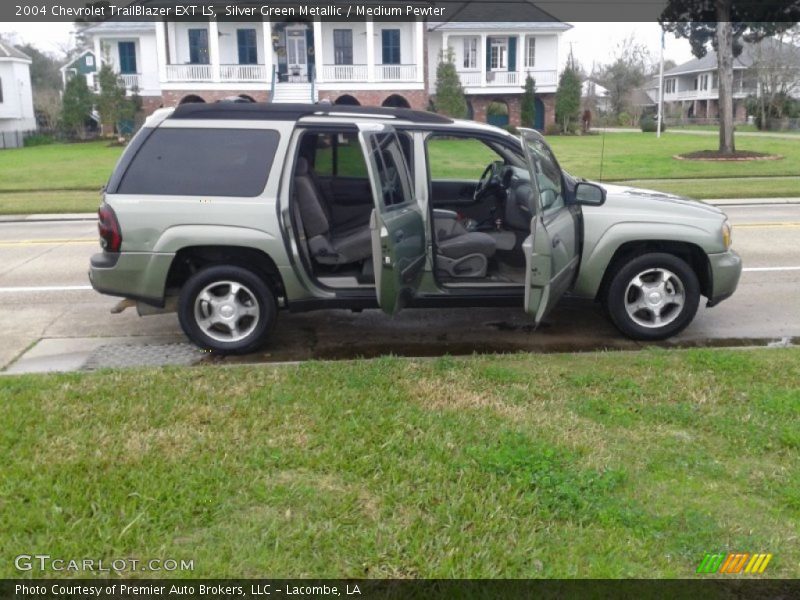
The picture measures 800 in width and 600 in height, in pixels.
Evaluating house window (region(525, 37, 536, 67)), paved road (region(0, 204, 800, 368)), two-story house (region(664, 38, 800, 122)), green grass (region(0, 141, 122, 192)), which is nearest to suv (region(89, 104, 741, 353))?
paved road (region(0, 204, 800, 368))

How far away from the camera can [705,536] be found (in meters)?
3.49

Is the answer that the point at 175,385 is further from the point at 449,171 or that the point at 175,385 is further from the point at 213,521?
the point at 449,171

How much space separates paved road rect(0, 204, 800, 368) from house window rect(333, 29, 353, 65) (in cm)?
3616

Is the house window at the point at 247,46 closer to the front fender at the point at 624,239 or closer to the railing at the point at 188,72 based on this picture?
the railing at the point at 188,72

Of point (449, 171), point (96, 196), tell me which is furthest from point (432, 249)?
point (96, 196)

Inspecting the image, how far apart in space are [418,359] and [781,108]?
57527mm

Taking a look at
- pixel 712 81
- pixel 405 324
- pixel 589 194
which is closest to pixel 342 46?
pixel 405 324

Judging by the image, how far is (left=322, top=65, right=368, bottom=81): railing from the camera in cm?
4222

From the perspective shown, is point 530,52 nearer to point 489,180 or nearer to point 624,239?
point 489,180

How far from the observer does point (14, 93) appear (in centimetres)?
5328

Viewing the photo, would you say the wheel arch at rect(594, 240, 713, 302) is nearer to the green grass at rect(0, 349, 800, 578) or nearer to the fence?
the green grass at rect(0, 349, 800, 578)

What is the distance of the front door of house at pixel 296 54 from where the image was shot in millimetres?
43562

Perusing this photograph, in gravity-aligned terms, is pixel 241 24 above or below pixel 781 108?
above

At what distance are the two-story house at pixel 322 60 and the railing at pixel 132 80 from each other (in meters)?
0.06
